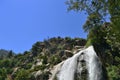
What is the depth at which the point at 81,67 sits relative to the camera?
3547 centimetres

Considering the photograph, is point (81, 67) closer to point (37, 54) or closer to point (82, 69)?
point (82, 69)

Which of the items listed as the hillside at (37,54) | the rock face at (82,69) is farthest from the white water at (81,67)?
the hillside at (37,54)

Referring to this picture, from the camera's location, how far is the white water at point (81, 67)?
114ft

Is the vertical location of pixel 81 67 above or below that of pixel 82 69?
above

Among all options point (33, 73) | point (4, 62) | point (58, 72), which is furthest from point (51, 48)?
point (58, 72)

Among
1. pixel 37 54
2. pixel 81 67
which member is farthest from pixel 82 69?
pixel 37 54

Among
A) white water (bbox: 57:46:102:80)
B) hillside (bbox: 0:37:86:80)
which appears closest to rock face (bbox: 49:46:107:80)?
white water (bbox: 57:46:102:80)

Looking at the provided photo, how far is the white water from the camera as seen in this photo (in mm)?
34719

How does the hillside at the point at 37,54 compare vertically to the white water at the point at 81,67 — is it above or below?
above

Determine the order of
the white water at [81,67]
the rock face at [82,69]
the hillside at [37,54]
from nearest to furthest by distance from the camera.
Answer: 1. the rock face at [82,69]
2. the white water at [81,67]
3. the hillside at [37,54]

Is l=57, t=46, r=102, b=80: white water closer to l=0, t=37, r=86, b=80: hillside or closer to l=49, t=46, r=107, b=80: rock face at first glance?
l=49, t=46, r=107, b=80: rock face

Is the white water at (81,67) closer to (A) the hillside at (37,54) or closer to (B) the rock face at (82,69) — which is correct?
(B) the rock face at (82,69)

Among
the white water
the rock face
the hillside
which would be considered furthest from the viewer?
the hillside

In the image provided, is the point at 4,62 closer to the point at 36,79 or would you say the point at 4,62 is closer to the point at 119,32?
the point at 36,79
